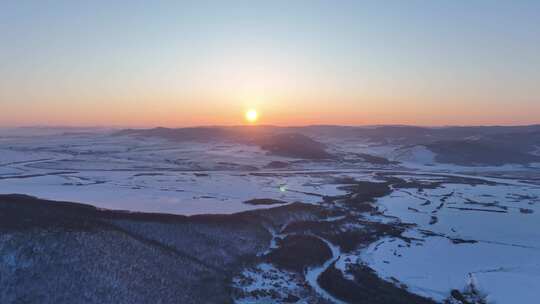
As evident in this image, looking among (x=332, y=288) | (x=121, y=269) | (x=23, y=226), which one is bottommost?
(x=332, y=288)

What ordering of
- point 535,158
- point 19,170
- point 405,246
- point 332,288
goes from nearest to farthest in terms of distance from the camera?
1. point 332,288
2. point 405,246
3. point 19,170
4. point 535,158

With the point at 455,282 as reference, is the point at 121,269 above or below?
above

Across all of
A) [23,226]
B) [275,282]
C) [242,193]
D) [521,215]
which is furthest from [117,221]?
[521,215]

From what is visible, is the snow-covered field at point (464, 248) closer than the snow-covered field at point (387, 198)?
Yes

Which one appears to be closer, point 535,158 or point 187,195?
point 187,195

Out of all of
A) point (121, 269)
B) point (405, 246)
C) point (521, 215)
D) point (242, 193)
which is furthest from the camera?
point (242, 193)

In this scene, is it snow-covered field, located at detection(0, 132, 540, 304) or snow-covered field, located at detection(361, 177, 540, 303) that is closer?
snow-covered field, located at detection(361, 177, 540, 303)

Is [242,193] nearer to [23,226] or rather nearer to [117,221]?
[117,221]

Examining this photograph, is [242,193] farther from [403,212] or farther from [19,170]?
[19,170]

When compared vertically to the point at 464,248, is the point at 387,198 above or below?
above

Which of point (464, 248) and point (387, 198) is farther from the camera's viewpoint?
point (387, 198)
